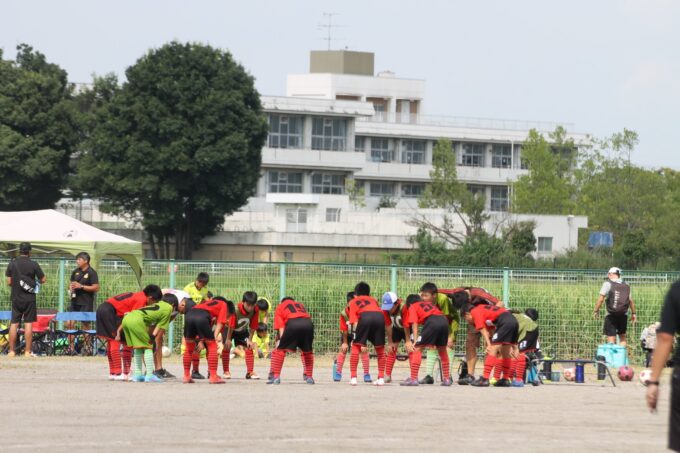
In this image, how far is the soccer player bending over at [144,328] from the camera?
19.9 meters

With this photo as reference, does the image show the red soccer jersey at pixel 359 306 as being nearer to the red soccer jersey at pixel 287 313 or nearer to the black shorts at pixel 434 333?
the black shorts at pixel 434 333

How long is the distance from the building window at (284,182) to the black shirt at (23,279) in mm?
72823

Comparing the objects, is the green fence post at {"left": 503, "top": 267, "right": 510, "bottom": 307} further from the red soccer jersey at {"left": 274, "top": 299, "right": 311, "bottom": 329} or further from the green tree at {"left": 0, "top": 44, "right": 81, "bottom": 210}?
the green tree at {"left": 0, "top": 44, "right": 81, "bottom": 210}

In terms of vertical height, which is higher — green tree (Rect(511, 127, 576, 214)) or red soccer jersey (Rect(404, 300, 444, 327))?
green tree (Rect(511, 127, 576, 214))

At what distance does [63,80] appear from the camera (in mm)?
77312

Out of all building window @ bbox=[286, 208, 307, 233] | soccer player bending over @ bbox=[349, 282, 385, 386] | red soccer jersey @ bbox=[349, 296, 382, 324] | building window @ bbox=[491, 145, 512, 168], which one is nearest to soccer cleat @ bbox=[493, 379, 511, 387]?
soccer player bending over @ bbox=[349, 282, 385, 386]

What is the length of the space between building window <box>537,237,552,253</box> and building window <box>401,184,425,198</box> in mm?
24656

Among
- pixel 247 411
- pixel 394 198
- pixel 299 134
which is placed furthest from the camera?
pixel 394 198

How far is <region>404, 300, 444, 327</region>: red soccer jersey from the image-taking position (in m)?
20.6

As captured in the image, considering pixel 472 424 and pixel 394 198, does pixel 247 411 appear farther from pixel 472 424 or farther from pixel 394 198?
pixel 394 198

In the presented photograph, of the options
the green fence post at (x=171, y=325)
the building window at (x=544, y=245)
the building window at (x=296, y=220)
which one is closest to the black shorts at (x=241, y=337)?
the green fence post at (x=171, y=325)

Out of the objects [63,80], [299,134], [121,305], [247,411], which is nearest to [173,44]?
[63,80]

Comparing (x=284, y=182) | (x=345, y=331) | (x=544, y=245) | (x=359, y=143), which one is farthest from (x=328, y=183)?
(x=345, y=331)

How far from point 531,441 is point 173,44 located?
210ft
